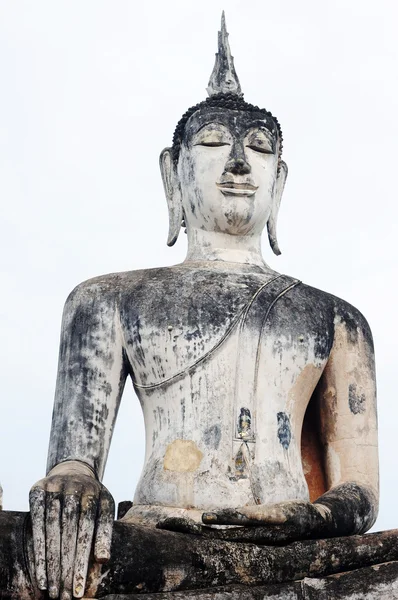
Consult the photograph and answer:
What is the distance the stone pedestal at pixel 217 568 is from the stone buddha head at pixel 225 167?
283cm

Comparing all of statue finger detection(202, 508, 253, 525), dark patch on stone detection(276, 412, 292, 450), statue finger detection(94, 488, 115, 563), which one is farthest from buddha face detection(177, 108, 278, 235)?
statue finger detection(94, 488, 115, 563)

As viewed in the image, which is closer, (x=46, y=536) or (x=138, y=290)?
(x=46, y=536)

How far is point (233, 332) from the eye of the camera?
9.23 meters

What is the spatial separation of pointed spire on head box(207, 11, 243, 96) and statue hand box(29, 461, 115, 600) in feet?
12.7

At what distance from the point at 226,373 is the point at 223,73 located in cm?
267

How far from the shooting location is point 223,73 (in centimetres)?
1056

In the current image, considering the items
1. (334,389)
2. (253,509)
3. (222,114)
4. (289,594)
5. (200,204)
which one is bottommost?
(289,594)

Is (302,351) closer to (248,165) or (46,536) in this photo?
(248,165)

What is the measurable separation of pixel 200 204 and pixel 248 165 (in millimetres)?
456

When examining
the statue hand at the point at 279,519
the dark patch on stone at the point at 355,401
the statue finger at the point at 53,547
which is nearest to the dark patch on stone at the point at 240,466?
the statue hand at the point at 279,519

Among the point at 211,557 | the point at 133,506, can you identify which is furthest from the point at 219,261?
the point at 211,557

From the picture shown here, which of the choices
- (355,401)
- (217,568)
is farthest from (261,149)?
(217,568)

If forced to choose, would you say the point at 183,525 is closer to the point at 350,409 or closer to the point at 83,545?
the point at 83,545

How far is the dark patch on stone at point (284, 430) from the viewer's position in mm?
9109
